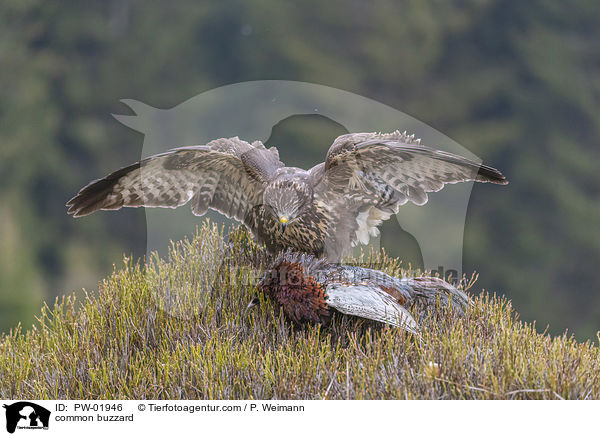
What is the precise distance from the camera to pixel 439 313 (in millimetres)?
1415

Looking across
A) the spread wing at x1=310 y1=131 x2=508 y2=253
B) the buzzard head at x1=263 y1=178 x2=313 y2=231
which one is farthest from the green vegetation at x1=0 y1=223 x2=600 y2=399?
the spread wing at x1=310 y1=131 x2=508 y2=253

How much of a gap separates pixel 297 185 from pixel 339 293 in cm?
38

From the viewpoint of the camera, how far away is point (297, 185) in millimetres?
1505

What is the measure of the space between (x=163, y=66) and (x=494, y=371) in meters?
1.42

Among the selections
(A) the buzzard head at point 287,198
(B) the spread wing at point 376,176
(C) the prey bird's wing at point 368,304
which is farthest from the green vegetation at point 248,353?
(B) the spread wing at point 376,176

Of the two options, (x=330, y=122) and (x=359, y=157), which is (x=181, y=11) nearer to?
(x=330, y=122)

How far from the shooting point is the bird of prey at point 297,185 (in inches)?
56.9

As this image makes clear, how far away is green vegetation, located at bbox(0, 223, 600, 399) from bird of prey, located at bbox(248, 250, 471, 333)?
4 cm

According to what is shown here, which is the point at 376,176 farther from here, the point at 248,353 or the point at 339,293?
the point at 248,353

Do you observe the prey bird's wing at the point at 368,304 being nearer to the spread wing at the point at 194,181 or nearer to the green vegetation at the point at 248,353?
the green vegetation at the point at 248,353
